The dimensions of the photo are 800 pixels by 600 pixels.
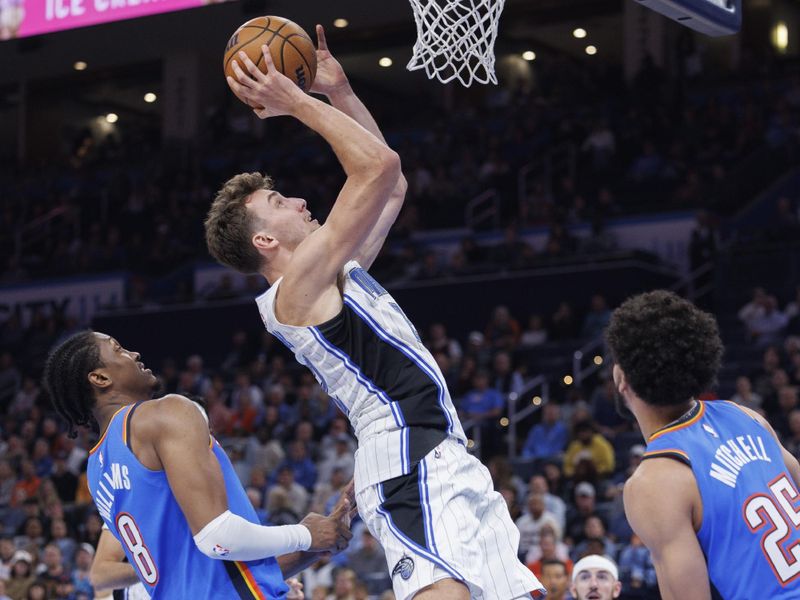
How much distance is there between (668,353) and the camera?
3.34 m

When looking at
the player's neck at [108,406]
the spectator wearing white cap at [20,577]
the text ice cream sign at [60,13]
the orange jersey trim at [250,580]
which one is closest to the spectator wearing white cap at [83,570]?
the spectator wearing white cap at [20,577]

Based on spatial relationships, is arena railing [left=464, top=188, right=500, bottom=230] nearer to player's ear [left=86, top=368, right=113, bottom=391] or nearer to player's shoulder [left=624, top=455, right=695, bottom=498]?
player's ear [left=86, top=368, right=113, bottom=391]

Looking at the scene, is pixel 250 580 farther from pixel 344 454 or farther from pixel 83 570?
pixel 344 454

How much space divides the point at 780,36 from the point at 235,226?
2134 centimetres

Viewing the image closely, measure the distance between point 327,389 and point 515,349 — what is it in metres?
10.7

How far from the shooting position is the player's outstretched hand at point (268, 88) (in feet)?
13.4

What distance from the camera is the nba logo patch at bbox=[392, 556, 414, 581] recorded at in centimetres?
382

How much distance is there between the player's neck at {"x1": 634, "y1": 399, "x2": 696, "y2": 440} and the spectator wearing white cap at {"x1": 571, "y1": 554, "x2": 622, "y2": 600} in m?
2.94

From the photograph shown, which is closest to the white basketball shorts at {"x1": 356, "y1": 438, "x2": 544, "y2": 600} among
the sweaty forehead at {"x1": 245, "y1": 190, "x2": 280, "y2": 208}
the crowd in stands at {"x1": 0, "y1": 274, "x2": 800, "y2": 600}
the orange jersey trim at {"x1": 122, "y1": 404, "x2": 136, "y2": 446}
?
the orange jersey trim at {"x1": 122, "y1": 404, "x2": 136, "y2": 446}

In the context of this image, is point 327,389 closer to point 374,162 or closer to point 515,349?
point 374,162

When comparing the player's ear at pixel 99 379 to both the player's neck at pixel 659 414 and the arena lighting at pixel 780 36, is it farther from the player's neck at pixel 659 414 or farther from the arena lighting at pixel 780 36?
the arena lighting at pixel 780 36

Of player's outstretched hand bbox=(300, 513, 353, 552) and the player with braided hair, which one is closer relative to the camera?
the player with braided hair

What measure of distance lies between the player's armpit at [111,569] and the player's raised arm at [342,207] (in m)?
1.17

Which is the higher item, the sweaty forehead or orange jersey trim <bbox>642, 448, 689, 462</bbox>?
the sweaty forehead
